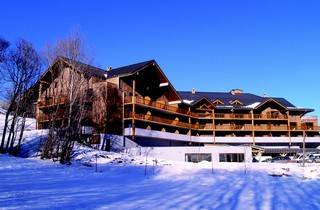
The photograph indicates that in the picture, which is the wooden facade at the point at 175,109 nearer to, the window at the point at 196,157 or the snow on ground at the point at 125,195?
the window at the point at 196,157

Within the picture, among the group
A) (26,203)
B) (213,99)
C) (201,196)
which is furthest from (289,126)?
(26,203)

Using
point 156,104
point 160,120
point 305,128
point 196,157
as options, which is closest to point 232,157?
point 196,157

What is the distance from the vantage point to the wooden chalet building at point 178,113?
44.9 meters

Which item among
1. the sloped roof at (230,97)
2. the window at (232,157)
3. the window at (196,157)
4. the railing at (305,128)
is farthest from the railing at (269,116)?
the window at (196,157)

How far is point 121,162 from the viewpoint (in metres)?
30.9

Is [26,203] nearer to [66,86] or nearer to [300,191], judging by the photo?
[300,191]

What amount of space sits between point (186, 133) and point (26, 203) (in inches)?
1969

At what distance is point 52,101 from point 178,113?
2215cm

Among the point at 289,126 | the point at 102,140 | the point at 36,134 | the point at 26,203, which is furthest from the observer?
the point at 289,126

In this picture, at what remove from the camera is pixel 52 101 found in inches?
1576

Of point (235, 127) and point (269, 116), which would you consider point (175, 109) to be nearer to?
point (235, 127)

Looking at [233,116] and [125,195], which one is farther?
[233,116]

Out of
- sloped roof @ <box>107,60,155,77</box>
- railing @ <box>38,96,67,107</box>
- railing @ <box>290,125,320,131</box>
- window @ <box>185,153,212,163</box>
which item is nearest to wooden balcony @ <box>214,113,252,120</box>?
railing @ <box>290,125,320,131</box>

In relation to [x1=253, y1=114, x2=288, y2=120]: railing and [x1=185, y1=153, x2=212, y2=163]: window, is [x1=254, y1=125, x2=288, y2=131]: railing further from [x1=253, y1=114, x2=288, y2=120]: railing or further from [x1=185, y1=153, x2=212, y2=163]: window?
[x1=185, y1=153, x2=212, y2=163]: window
